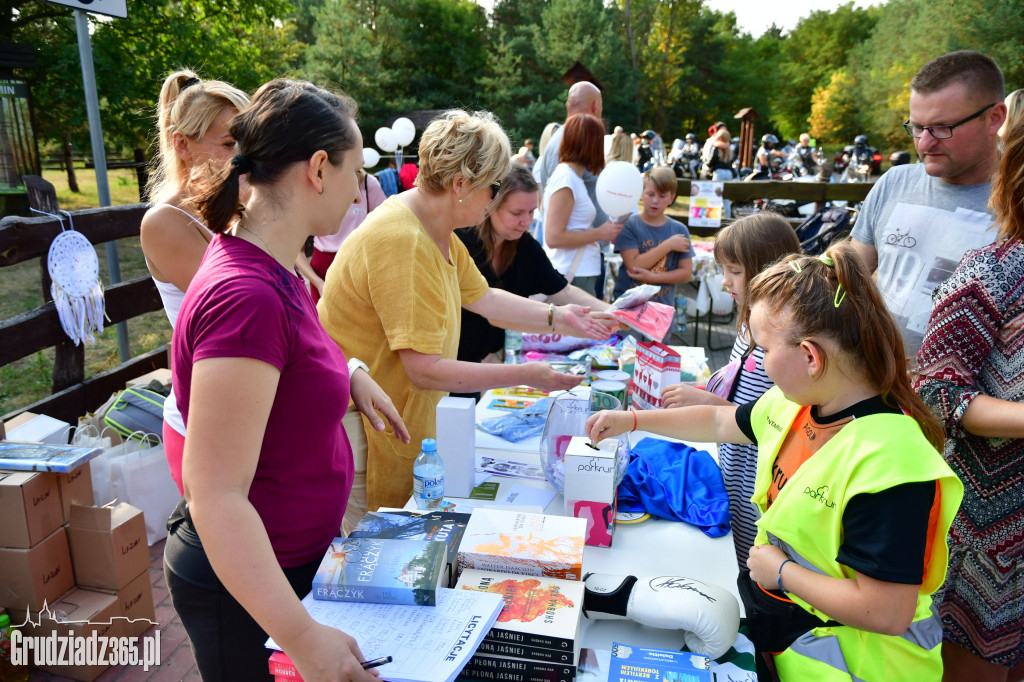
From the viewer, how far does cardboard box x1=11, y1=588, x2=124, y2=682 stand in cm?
236

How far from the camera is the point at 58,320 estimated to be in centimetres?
341

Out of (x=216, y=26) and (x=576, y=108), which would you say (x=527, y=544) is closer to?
Result: (x=576, y=108)

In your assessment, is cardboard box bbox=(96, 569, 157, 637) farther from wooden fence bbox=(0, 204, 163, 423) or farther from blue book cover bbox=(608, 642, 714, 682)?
blue book cover bbox=(608, 642, 714, 682)

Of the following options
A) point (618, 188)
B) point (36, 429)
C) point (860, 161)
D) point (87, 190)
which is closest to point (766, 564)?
point (36, 429)

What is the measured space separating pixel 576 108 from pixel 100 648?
15.3 ft

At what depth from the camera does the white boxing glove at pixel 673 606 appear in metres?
1.24

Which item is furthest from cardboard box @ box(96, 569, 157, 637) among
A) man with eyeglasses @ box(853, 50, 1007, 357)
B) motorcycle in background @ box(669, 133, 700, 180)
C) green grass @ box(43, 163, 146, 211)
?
motorcycle in background @ box(669, 133, 700, 180)

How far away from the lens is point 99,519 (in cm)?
250

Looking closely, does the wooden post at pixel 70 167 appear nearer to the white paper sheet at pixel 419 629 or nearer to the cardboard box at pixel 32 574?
the cardboard box at pixel 32 574

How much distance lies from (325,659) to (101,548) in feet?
6.84

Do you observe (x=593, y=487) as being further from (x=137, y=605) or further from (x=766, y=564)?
(x=137, y=605)

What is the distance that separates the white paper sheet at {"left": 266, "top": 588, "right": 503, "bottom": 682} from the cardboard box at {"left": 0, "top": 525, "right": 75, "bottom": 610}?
6.31 feet

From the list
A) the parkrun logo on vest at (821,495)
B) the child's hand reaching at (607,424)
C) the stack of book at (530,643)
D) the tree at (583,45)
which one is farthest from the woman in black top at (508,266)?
the tree at (583,45)

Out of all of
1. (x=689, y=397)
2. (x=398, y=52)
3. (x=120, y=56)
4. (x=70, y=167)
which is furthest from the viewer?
Answer: (x=398, y=52)
